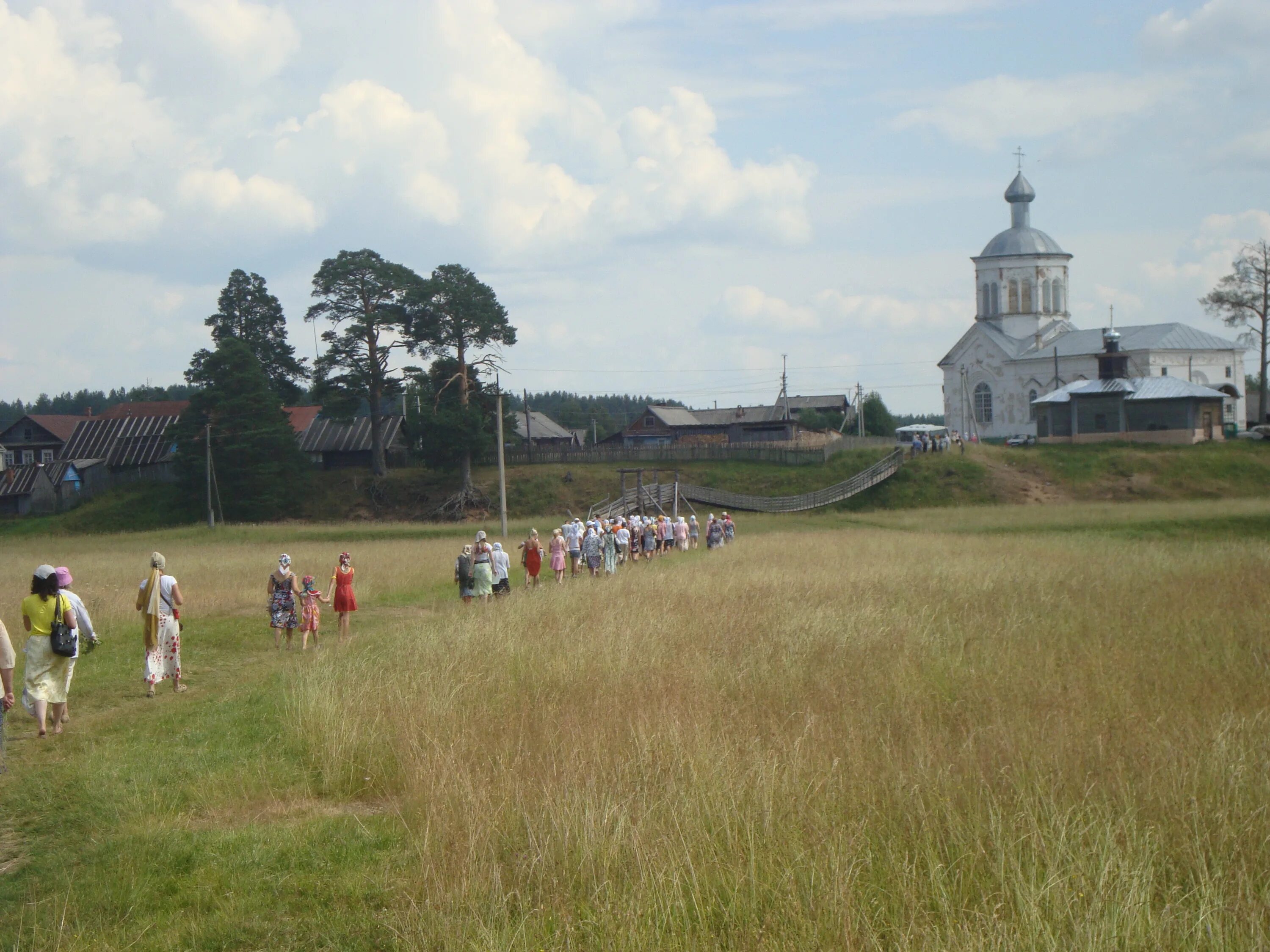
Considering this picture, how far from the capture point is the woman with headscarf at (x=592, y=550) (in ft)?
85.5

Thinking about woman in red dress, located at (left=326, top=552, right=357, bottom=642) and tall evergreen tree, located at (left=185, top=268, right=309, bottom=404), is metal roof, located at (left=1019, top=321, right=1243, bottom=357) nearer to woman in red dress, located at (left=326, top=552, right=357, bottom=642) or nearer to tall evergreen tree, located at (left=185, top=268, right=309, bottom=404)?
tall evergreen tree, located at (left=185, top=268, right=309, bottom=404)

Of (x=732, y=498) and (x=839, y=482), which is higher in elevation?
(x=839, y=482)

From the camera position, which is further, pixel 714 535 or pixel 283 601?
pixel 714 535

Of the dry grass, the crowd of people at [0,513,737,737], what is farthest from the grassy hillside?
the dry grass

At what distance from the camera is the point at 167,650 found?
44.2 ft

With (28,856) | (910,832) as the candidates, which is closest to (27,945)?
(28,856)

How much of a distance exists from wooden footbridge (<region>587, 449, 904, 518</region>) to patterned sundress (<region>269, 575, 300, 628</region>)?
34.2 meters

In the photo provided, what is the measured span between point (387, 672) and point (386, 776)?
3.02 metres

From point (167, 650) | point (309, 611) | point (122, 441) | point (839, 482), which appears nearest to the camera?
point (167, 650)

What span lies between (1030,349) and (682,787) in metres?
77.2

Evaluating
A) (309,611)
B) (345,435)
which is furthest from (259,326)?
(309,611)

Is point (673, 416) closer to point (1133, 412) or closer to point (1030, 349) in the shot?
point (1030, 349)

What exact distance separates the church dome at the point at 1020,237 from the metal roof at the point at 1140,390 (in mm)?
17628

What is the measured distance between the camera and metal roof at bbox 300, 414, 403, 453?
7106 cm
